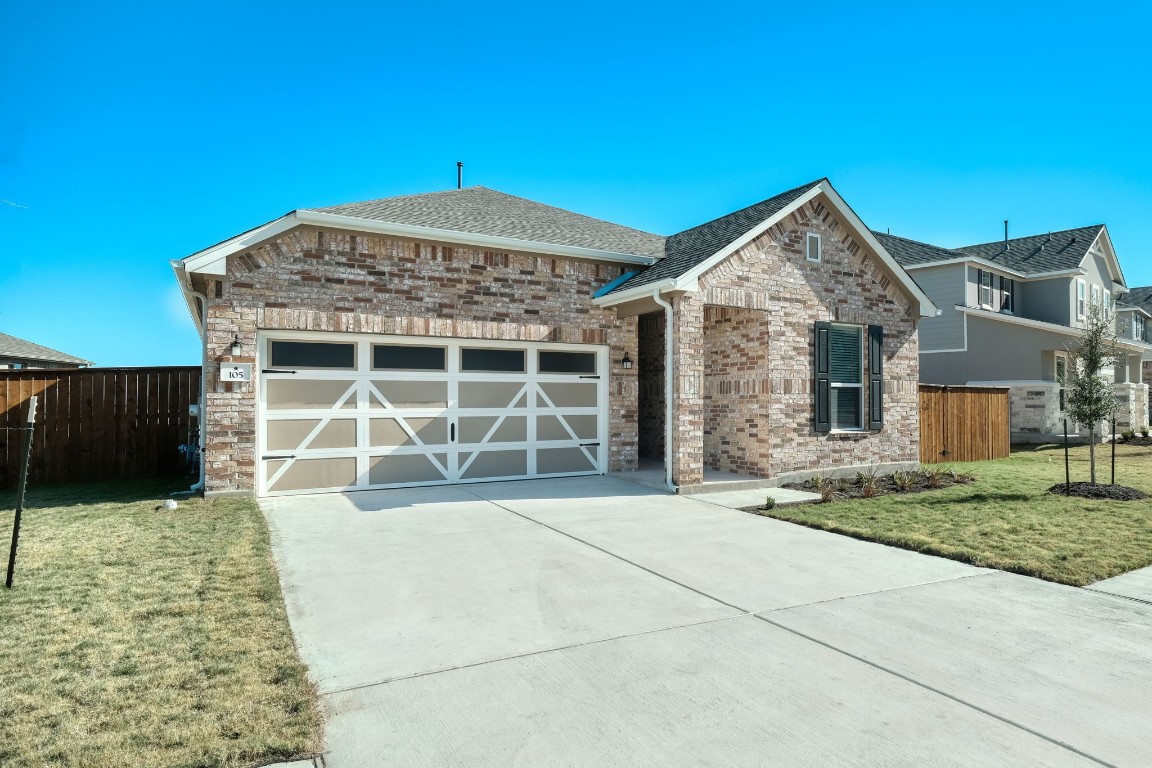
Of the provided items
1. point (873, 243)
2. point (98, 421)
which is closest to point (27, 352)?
point (98, 421)

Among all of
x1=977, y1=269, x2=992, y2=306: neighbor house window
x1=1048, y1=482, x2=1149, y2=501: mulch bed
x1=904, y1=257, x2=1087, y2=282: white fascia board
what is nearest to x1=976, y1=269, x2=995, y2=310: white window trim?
x1=977, y1=269, x2=992, y2=306: neighbor house window

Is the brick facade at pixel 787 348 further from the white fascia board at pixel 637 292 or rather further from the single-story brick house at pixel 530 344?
the white fascia board at pixel 637 292

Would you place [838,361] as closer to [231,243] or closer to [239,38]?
[231,243]

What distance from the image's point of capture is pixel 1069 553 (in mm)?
6352

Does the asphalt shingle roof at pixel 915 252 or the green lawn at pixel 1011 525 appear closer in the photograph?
the green lawn at pixel 1011 525

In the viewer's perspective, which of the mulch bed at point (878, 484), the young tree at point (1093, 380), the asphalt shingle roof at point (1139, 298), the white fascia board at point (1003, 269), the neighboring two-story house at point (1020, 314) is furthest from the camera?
the asphalt shingle roof at point (1139, 298)

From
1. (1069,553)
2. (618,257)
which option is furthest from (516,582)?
(618,257)

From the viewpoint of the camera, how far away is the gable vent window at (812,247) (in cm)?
1149

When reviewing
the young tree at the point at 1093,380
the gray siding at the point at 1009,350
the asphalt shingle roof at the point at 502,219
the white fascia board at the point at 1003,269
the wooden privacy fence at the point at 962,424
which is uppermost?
the white fascia board at the point at 1003,269

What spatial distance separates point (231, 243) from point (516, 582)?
6.57 m

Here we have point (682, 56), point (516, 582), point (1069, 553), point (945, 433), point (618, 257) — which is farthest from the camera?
point (945, 433)

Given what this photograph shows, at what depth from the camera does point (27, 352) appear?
25.4m

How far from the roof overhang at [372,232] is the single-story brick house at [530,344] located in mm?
36

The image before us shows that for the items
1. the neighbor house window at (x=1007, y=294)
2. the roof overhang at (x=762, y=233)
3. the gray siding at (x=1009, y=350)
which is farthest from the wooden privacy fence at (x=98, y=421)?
the neighbor house window at (x=1007, y=294)
